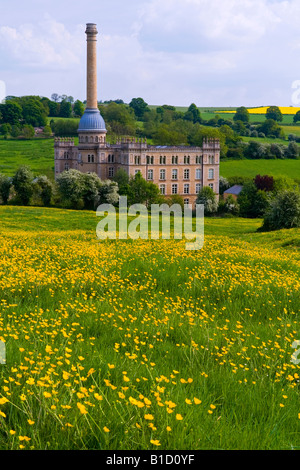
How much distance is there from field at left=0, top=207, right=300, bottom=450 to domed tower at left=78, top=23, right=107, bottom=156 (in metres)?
82.1

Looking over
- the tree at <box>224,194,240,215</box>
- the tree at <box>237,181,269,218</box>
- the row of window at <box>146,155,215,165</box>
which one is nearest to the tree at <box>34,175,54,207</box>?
the row of window at <box>146,155,215,165</box>

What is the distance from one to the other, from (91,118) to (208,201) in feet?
90.2

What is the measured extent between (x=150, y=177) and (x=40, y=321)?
9066 centimetres

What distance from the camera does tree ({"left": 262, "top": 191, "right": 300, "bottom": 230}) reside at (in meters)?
46.9

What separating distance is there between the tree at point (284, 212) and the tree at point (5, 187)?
39.6 meters

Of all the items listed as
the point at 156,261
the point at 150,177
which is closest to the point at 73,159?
the point at 150,177

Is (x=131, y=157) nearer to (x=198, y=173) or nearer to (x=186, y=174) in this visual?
(x=186, y=174)

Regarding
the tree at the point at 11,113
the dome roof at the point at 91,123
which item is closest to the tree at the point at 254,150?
the dome roof at the point at 91,123

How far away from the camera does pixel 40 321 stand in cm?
976

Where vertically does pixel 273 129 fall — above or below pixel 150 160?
above

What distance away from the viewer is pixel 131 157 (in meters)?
96.1

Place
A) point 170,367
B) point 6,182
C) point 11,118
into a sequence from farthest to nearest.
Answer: point 11,118 < point 6,182 < point 170,367

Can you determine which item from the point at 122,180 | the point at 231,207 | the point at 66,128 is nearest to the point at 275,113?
the point at 66,128
